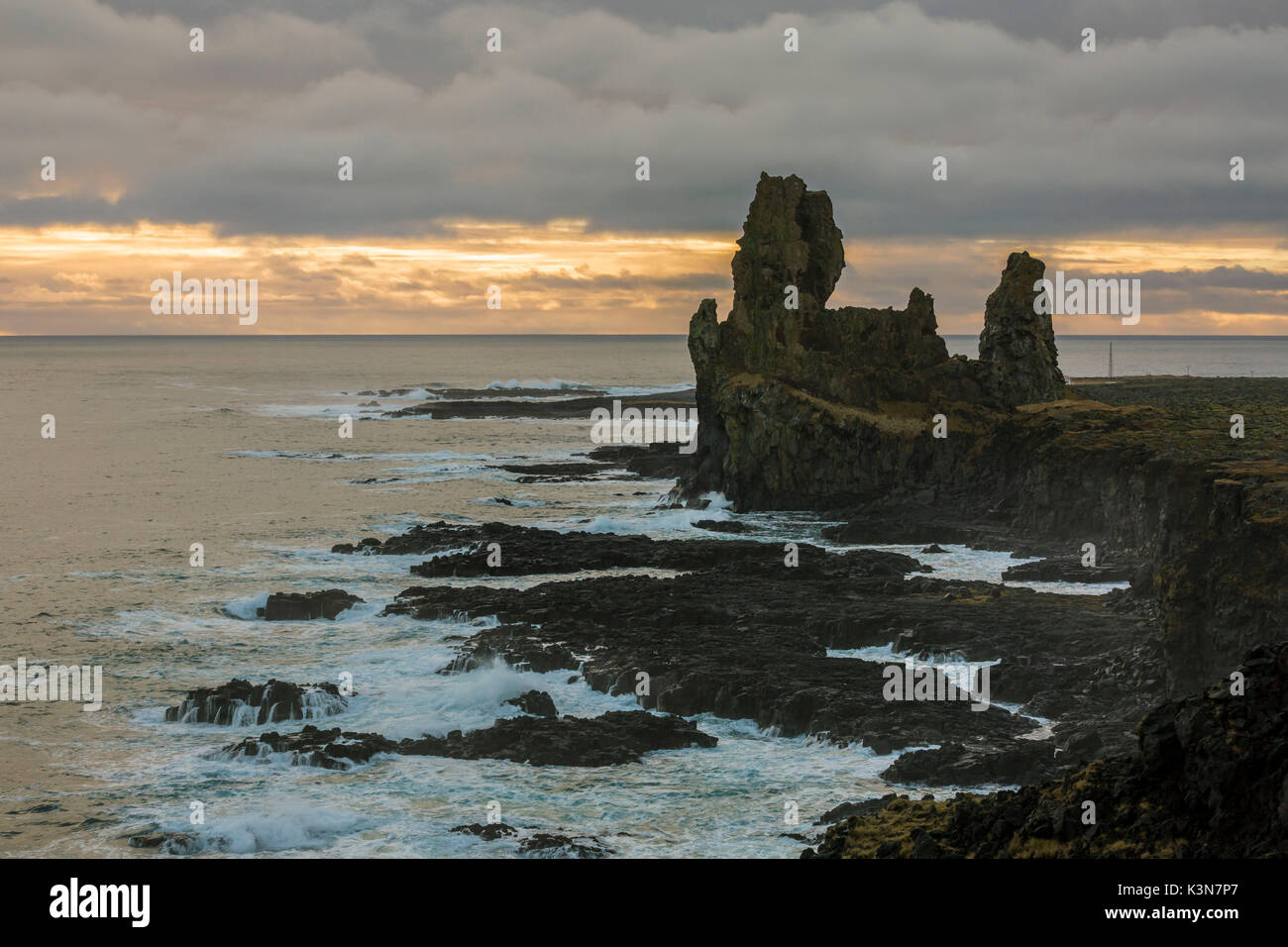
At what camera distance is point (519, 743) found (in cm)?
3212

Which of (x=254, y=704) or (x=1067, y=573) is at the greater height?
(x=1067, y=573)

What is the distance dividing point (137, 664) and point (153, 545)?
82.4 ft

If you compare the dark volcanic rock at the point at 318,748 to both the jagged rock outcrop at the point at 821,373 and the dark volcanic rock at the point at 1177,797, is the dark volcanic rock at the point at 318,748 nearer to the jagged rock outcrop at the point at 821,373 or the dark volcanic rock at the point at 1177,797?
the dark volcanic rock at the point at 1177,797

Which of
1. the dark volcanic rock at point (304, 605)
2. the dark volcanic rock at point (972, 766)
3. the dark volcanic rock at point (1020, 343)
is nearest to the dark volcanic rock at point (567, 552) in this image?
the dark volcanic rock at point (304, 605)

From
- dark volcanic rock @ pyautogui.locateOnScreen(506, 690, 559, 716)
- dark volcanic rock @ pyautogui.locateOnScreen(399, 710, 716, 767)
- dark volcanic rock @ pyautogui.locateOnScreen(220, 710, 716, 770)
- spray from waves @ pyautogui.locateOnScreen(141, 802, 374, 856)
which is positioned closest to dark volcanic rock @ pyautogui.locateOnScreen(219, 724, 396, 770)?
dark volcanic rock @ pyautogui.locateOnScreen(220, 710, 716, 770)

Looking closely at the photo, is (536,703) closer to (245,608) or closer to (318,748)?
(318,748)

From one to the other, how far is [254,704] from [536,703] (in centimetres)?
809

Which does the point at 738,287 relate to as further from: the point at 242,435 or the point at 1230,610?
the point at 242,435

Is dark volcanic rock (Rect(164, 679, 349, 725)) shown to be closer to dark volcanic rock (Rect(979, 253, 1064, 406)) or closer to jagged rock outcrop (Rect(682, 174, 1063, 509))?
jagged rock outcrop (Rect(682, 174, 1063, 509))

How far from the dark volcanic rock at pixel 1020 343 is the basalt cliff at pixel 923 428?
104mm

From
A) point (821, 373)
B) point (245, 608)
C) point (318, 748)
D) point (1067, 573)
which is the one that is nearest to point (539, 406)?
point (821, 373)

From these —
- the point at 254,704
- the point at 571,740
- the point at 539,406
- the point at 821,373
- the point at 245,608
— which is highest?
the point at 821,373

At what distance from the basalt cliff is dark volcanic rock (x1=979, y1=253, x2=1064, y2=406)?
104 millimetres
